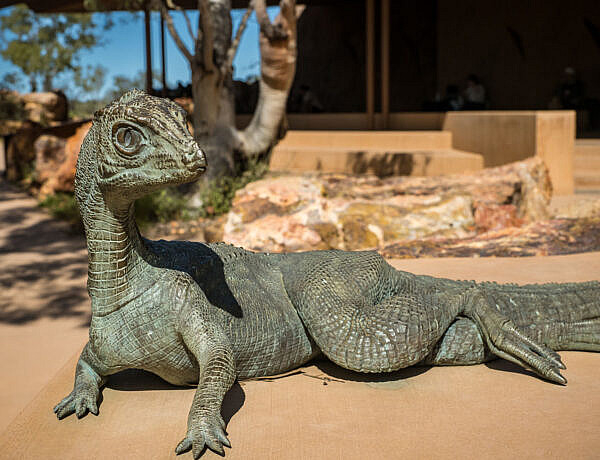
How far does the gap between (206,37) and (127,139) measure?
8.17 m

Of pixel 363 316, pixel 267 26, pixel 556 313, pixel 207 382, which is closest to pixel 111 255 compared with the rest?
pixel 207 382

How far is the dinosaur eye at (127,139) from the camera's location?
82.7 inches

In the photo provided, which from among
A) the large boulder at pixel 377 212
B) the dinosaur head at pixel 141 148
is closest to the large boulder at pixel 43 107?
the large boulder at pixel 377 212

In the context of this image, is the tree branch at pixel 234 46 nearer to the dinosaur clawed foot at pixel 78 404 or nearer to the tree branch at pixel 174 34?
the tree branch at pixel 174 34

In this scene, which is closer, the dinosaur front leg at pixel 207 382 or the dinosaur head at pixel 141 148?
the dinosaur head at pixel 141 148

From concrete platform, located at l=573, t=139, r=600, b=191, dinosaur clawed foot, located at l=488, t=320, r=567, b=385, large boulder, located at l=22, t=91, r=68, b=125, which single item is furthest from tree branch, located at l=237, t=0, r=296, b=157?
large boulder, located at l=22, t=91, r=68, b=125

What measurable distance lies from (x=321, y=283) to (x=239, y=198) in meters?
4.07

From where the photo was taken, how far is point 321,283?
2.73m

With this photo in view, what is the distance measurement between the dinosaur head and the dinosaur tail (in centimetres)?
160

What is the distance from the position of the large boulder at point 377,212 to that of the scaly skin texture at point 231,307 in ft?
9.07

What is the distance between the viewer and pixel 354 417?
2.43 metres

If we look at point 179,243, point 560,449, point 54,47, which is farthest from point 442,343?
point 54,47

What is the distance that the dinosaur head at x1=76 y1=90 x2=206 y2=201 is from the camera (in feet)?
6.66

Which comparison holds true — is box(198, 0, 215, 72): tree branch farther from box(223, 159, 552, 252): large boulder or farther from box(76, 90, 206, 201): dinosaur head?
box(76, 90, 206, 201): dinosaur head
